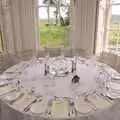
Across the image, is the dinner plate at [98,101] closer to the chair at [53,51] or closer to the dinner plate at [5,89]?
the dinner plate at [5,89]

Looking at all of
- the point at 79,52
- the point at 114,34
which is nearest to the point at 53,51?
the point at 79,52

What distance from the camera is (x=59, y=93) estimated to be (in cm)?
226

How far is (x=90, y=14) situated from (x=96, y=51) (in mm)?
775

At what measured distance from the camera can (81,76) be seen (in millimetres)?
2721

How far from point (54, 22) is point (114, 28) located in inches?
49.5

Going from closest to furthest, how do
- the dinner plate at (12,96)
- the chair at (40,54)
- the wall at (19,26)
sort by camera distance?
the dinner plate at (12,96) → the wall at (19,26) → the chair at (40,54)

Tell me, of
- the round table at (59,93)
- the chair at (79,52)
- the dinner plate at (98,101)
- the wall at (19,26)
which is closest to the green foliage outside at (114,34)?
the chair at (79,52)

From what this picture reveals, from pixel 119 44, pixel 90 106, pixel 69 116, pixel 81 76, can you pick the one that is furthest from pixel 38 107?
pixel 119 44

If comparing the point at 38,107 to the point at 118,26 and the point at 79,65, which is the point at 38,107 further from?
the point at 118,26

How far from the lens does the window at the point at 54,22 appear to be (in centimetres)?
404

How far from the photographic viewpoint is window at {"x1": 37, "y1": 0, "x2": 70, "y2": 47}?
404 centimetres

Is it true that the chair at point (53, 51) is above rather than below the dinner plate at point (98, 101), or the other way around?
above

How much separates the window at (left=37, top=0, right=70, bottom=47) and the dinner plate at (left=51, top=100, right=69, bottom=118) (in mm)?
2312

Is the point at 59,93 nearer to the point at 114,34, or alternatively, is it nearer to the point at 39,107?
the point at 39,107
